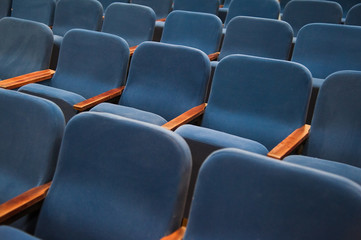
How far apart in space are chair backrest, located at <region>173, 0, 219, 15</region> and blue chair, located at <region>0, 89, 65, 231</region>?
797 millimetres

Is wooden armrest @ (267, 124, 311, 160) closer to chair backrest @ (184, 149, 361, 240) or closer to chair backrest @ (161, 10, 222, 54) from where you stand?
chair backrest @ (184, 149, 361, 240)

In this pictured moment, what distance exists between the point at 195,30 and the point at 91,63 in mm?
285

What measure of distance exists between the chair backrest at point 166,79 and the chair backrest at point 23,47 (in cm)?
21

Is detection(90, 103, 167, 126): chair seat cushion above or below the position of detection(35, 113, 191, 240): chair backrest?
below

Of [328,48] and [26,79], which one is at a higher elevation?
[328,48]

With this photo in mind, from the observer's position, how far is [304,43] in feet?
2.79

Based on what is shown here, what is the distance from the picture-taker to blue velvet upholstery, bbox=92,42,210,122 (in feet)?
2.22

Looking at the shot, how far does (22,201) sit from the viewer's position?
40 centimetres

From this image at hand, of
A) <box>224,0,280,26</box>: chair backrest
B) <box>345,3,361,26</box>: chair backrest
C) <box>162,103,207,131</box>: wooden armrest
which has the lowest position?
<box>162,103,207,131</box>: wooden armrest

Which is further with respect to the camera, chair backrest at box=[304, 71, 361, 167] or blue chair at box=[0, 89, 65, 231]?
chair backrest at box=[304, 71, 361, 167]

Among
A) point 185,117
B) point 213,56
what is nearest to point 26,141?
point 185,117

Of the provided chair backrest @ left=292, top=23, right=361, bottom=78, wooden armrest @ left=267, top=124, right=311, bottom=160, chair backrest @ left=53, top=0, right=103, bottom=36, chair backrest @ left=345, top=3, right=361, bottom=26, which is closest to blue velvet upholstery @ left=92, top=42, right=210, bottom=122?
wooden armrest @ left=267, top=124, right=311, bottom=160

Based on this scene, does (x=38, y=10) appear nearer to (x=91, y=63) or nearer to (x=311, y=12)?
(x=91, y=63)

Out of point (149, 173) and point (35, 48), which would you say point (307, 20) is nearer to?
point (35, 48)
